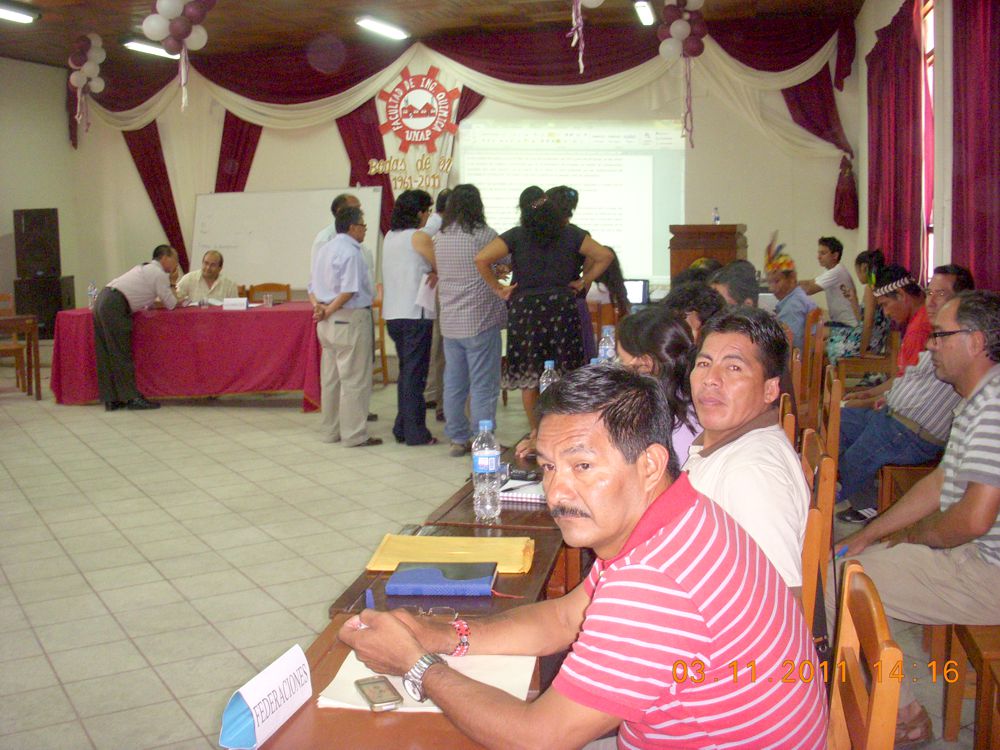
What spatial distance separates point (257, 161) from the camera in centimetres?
1019

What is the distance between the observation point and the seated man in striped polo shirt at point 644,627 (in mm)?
1179

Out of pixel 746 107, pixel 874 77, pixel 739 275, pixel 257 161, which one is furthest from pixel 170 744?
pixel 257 161

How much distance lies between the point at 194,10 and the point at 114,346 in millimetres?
2599

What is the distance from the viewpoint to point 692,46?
7566 millimetres

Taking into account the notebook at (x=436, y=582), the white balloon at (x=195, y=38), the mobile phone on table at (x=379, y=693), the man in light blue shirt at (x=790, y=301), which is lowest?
the mobile phone on table at (x=379, y=693)

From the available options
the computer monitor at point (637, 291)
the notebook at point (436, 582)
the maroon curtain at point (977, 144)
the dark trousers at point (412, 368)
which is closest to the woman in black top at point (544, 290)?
the dark trousers at point (412, 368)

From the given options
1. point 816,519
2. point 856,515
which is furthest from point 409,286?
point 816,519

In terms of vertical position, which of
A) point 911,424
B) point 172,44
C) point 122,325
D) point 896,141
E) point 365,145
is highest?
point 172,44

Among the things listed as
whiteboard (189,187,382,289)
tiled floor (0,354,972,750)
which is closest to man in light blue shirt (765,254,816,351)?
tiled floor (0,354,972,750)

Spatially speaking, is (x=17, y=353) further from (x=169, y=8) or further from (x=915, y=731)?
(x=915, y=731)

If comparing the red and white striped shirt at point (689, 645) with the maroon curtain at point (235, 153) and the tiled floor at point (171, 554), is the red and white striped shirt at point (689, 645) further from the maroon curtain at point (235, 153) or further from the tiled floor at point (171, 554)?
the maroon curtain at point (235, 153)

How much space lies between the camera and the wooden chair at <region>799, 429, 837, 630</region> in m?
1.66

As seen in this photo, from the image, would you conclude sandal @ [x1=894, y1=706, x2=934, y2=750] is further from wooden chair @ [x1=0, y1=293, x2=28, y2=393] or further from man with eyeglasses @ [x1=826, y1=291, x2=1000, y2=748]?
wooden chair @ [x1=0, y1=293, x2=28, y2=393]

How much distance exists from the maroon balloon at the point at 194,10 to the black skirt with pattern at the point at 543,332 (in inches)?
146
